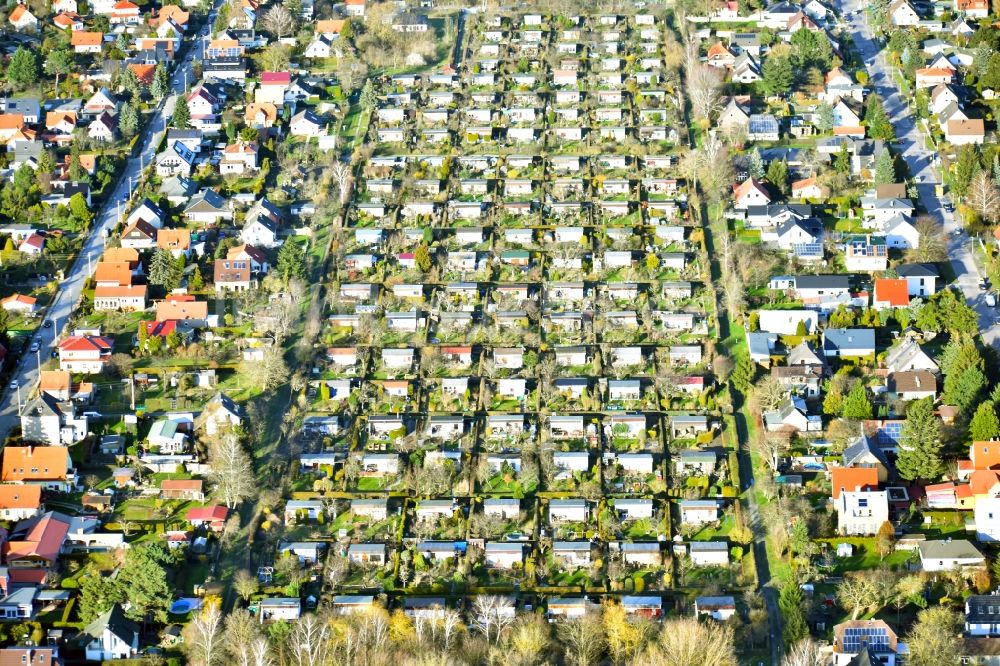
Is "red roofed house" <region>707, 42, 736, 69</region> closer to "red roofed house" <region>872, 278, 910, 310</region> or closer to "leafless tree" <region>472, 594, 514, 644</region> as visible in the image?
"red roofed house" <region>872, 278, 910, 310</region>

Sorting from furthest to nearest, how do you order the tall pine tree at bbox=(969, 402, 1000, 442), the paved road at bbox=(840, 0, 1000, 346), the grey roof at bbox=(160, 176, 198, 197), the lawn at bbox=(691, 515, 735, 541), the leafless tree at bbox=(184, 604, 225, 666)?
the grey roof at bbox=(160, 176, 198, 197) < the paved road at bbox=(840, 0, 1000, 346) < the tall pine tree at bbox=(969, 402, 1000, 442) < the lawn at bbox=(691, 515, 735, 541) < the leafless tree at bbox=(184, 604, 225, 666)

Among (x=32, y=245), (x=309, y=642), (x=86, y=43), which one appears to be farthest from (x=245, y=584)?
(x=86, y=43)

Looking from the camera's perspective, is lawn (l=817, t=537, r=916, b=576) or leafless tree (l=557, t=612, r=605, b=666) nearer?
leafless tree (l=557, t=612, r=605, b=666)

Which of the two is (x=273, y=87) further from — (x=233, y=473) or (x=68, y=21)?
(x=233, y=473)

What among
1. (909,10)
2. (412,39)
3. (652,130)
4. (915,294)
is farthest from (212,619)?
(909,10)

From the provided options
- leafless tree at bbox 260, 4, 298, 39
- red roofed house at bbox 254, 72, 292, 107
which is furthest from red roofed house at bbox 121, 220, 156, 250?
leafless tree at bbox 260, 4, 298, 39

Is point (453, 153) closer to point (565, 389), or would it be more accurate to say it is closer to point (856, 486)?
point (565, 389)
